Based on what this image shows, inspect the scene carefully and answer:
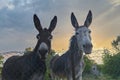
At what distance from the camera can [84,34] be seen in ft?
48.9

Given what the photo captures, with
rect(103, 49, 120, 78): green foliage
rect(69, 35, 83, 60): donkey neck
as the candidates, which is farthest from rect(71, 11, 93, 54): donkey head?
rect(103, 49, 120, 78): green foliage

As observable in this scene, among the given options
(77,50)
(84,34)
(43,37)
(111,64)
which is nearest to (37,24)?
(43,37)

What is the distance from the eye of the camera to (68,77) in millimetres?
16766

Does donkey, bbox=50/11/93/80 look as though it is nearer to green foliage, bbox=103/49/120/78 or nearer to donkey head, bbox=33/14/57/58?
donkey head, bbox=33/14/57/58

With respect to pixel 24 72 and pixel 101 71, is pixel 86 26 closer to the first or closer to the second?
pixel 24 72

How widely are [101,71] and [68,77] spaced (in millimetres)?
27427

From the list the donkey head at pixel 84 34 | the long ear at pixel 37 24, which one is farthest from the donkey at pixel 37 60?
the donkey head at pixel 84 34

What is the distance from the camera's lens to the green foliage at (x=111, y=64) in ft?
137

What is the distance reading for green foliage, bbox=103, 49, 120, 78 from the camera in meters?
41.9

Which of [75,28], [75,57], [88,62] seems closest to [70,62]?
[75,57]

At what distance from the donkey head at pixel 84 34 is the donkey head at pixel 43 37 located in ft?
5.03

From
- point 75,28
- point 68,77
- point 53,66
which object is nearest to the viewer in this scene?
point 75,28

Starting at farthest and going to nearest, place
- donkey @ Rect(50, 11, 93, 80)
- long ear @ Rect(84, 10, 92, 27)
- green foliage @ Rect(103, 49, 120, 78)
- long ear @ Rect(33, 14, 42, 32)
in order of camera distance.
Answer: green foliage @ Rect(103, 49, 120, 78)
long ear @ Rect(84, 10, 92, 27)
donkey @ Rect(50, 11, 93, 80)
long ear @ Rect(33, 14, 42, 32)

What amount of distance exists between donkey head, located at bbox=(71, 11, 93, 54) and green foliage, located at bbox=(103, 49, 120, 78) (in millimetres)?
25813
